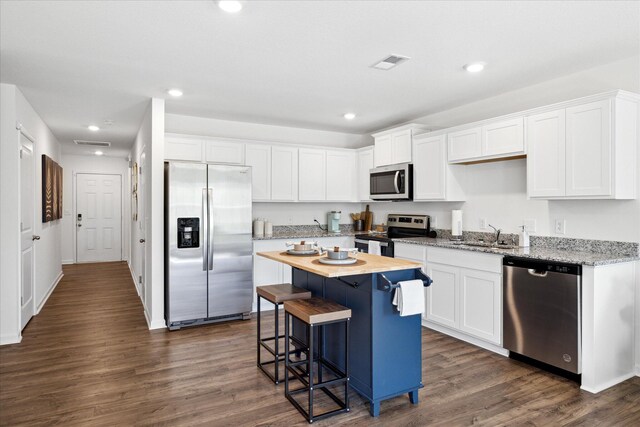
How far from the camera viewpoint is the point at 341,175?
19.0 feet

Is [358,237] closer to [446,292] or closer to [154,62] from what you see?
[446,292]

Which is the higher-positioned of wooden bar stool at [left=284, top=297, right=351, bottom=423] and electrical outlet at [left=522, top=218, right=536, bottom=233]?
electrical outlet at [left=522, top=218, right=536, bottom=233]

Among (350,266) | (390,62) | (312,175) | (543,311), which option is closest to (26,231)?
(312,175)

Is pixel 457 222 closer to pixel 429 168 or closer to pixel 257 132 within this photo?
pixel 429 168

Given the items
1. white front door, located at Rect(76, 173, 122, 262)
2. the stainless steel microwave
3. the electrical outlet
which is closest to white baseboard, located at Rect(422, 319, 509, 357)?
the electrical outlet

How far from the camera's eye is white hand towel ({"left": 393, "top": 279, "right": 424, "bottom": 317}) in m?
2.46

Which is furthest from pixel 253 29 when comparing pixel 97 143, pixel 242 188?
pixel 97 143

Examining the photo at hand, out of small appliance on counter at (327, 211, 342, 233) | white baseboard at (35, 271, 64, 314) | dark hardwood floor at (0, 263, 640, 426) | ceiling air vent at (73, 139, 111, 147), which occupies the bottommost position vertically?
dark hardwood floor at (0, 263, 640, 426)

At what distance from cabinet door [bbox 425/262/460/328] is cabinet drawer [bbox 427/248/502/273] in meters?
0.06

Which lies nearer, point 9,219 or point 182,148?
point 9,219

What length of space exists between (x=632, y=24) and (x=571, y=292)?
180 cm

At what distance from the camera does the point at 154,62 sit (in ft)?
10.5

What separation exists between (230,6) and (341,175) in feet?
12.0

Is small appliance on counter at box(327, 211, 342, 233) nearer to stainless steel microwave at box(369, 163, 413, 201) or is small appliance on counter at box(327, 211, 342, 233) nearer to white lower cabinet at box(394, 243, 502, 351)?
stainless steel microwave at box(369, 163, 413, 201)
